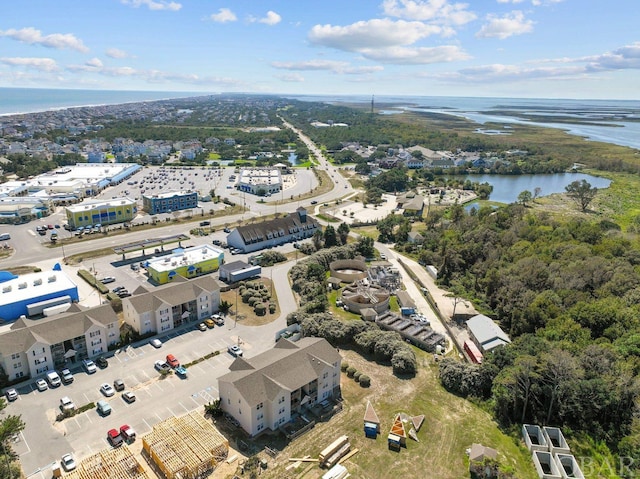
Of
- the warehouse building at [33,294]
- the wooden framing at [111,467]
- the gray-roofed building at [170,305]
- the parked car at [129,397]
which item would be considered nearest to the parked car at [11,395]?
the parked car at [129,397]

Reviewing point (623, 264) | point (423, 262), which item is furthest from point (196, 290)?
point (623, 264)

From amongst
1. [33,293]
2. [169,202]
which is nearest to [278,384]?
[33,293]

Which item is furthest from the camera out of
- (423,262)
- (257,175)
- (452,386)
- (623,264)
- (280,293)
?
(257,175)

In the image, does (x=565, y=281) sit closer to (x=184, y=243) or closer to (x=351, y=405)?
(x=351, y=405)

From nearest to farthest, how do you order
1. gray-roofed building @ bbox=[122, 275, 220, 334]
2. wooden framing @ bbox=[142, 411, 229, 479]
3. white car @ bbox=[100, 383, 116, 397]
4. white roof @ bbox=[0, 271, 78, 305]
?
wooden framing @ bbox=[142, 411, 229, 479]
white car @ bbox=[100, 383, 116, 397]
gray-roofed building @ bbox=[122, 275, 220, 334]
white roof @ bbox=[0, 271, 78, 305]

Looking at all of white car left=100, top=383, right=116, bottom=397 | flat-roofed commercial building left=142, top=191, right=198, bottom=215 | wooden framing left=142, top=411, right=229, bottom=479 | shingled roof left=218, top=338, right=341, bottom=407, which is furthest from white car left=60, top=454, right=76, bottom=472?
flat-roofed commercial building left=142, top=191, right=198, bottom=215

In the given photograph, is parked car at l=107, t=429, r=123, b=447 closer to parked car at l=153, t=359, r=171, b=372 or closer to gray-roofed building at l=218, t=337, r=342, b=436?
gray-roofed building at l=218, t=337, r=342, b=436
